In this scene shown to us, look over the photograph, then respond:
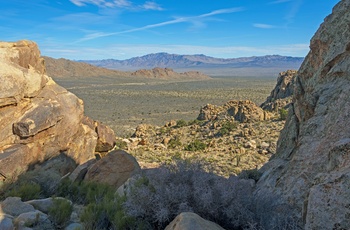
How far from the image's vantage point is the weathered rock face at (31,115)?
11.2 meters

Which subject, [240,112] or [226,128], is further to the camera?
[240,112]

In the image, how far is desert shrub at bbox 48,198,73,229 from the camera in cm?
571

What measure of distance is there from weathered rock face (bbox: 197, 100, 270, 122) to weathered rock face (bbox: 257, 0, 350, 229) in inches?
727

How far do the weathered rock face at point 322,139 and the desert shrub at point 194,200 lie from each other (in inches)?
28.7

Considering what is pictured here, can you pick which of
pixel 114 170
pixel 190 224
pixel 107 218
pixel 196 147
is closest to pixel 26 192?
pixel 114 170

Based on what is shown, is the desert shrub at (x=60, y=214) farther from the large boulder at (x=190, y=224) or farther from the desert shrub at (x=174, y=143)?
the desert shrub at (x=174, y=143)

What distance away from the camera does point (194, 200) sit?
5105 mm

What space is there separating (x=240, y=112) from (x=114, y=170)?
19.4 meters

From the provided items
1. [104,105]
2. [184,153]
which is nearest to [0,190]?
[184,153]

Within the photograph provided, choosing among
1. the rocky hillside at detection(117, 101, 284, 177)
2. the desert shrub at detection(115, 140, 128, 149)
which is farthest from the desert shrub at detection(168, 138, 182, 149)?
the desert shrub at detection(115, 140, 128, 149)

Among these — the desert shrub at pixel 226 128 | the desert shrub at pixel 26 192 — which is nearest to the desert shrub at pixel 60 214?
the desert shrub at pixel 26 192

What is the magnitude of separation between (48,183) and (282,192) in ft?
19.8

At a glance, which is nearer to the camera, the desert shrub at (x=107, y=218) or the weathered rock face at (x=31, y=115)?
the desert shrub at (x=107, y=218)

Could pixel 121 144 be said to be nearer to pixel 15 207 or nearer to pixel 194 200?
pixel 15 207
